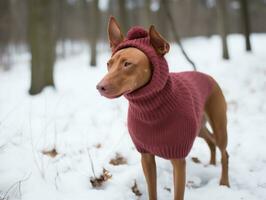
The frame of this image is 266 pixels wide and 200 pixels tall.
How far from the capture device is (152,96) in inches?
108

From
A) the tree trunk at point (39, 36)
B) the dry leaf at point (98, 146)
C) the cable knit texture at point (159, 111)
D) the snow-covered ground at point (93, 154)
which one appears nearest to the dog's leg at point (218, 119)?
the snow-covered ground at point (93, 154)

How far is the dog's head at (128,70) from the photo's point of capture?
7.91 feet

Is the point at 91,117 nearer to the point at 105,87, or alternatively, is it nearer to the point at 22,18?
the point at 105,87

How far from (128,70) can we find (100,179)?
1611 mm

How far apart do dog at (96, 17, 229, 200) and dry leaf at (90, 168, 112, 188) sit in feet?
2.01

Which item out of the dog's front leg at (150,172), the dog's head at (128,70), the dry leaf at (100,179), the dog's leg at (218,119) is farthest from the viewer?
the dog's leg at (218,119)

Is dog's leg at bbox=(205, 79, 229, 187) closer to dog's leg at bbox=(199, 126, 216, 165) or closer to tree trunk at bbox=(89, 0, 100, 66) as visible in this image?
dog's leg at bbox=(199, 126, 216, 165)

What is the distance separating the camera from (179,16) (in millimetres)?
38656

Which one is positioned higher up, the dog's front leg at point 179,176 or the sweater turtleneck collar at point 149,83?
the sweater turtleneck collar at point 149,83

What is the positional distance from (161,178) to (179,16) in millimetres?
36711

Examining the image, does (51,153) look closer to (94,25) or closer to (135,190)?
(135,190)

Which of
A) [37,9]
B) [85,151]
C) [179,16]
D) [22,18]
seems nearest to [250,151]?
[85,151]

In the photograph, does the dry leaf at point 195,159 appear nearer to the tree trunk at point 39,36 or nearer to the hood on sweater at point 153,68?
the hood on sweater at point 153,68

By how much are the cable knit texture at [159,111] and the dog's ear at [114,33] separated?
0.43 ft
